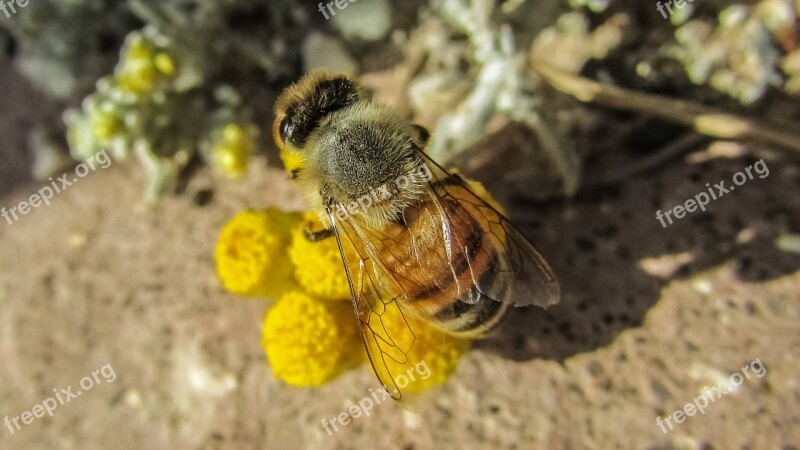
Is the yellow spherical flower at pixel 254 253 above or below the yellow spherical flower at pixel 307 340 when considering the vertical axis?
above

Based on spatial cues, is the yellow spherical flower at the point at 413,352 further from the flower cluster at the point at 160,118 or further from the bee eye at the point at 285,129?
the flower cluster at the point at 160,118

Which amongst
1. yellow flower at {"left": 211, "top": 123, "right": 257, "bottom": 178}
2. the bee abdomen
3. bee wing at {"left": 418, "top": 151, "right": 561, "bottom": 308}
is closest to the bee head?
bee wing at {"left": 418, "top": 151, "right": 561, "bottom": 308}

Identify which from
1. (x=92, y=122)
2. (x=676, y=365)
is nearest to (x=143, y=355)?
(x=92, y=122)

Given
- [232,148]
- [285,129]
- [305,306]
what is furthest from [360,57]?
[305,306]

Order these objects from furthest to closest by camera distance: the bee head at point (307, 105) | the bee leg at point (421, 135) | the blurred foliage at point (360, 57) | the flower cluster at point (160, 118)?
the flower cluster at point (160, 118), the blurred foliage at point (360, 57), the bee leg at point (421, 135), the bee head at point (307, 105)

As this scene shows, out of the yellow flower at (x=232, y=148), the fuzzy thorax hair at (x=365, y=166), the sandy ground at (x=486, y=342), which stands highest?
the yellow flower at (x=232, y=148)

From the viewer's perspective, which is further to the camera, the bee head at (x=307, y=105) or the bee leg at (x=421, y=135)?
the bee leg at (x=421, y=135)

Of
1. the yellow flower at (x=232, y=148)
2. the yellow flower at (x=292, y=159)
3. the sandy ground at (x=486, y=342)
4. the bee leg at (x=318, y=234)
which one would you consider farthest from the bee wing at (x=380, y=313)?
the yellow flower at (x=232, y=148)

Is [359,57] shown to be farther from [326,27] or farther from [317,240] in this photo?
[317,240]
